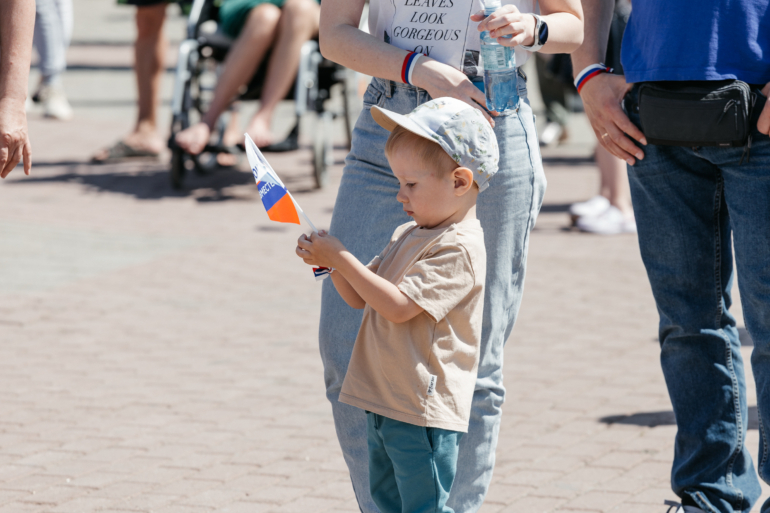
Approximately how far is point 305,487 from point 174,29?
72.2 ft

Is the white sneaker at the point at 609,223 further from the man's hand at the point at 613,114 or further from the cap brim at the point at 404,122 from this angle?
the cap brim at the point at 404,122

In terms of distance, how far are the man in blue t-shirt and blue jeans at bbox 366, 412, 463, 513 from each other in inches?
31.9

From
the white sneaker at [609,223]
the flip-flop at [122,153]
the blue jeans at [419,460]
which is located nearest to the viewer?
the blue jeans at [419,460]

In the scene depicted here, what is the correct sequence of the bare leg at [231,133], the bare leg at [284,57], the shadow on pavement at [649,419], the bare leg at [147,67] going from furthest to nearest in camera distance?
the bare leg at [147,67] < the bare leg at [231,133] < the bare leg at [284,57] < the shadow on pavement at [649,419]

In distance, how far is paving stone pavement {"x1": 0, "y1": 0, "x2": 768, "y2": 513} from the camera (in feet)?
11.1

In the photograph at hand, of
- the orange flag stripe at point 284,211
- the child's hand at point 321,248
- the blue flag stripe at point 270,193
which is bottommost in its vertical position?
the child's hand at point 321,248

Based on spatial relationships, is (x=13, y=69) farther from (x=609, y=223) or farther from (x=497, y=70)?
(x=609, y=223)

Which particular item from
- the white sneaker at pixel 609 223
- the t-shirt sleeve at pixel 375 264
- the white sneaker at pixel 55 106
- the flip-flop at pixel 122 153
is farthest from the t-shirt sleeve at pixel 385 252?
the white sneaker at pixel 55 106

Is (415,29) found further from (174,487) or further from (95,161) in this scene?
(95,161)

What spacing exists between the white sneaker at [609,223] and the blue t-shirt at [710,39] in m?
4.70

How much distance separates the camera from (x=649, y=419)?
3.99 metres

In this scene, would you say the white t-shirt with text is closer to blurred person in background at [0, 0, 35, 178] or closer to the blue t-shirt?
the blue t-shirt

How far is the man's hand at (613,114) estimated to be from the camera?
2.71m

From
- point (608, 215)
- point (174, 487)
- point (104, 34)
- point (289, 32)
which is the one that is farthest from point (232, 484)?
point (104, 34)
